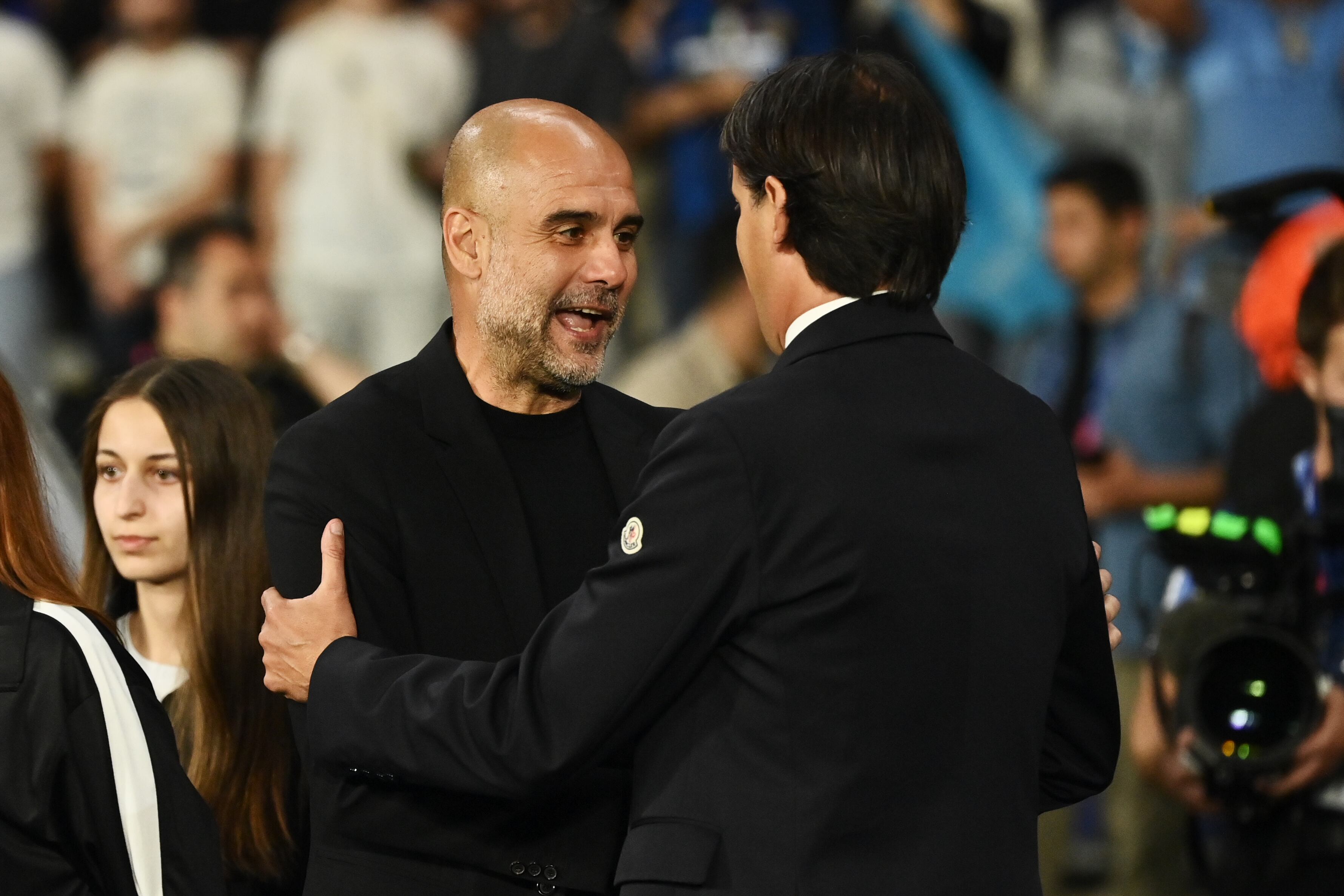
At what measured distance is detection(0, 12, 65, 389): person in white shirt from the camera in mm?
7066

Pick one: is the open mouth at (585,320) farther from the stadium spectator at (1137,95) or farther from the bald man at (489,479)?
the stadium spectator at (1137,95)

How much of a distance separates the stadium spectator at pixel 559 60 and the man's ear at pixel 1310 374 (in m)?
3.42

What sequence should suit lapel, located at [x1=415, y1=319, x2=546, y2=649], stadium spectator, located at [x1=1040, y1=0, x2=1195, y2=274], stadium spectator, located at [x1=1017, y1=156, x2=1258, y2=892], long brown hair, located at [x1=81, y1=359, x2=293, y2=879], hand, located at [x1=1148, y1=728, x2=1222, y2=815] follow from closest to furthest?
1. suit lapel, located at [x1=415, y1=319, x2=546, y2=649]
2. long brown hair, located at [x1=81, y1=359, x2=293, y2=879]
3. hand, located at [x1=1148, y1=728, x2=1222, y2=815]
4. stadium spectator, located at [x1=1017, y1=156, x2=1258, y2=892]
5. stadium spectator, located at [x1=1040, y1=0, x2=1195, y2=274]

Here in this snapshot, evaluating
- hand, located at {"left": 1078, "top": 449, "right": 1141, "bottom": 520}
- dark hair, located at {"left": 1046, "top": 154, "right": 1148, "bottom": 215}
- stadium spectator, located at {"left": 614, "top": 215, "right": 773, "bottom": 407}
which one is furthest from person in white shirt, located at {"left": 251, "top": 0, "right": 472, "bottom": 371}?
hand, located at {"left": 1078, "top": 449, "right": 1141, "bottom": 520}

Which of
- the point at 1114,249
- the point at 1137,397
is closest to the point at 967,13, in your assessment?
the point at 1114,249

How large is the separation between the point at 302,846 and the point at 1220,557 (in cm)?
190

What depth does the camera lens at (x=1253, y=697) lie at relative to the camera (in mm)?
3121

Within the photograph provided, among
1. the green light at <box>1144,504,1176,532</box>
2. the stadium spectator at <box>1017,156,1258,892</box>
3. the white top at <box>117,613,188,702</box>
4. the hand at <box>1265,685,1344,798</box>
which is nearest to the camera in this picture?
the white top at <box>117,613,188,702</box>

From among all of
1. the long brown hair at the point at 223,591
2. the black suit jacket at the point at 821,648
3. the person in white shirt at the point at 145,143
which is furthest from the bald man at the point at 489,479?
the person in white shirt at the point at 145,143

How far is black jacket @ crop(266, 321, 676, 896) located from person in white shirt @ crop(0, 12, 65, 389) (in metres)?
5.33

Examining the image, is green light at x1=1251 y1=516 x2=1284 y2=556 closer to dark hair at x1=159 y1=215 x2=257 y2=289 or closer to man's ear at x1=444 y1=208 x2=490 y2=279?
man's ear at x1=444 y1=208 x2=490 y2=279

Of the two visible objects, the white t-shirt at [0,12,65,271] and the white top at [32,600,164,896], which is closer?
the white top at [32,600,164,896]

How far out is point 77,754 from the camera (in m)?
1.80

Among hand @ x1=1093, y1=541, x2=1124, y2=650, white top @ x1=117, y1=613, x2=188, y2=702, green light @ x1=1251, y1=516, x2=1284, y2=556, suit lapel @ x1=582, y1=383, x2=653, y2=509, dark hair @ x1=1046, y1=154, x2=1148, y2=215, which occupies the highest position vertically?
dark hair @ x1=1046, y1=154, x2=1148, y2=215
